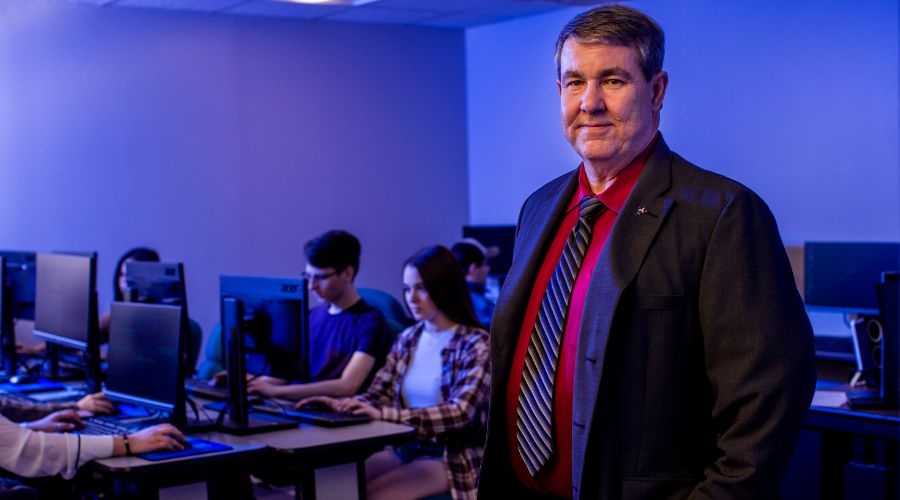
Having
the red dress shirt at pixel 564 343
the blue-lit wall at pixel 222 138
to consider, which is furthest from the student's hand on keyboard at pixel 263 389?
the blue-lit wall at pixel 222 138

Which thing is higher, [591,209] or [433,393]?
[591,209]

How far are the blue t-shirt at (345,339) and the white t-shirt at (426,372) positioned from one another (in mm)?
250

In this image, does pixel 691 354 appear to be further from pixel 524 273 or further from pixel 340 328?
pixel 340 328

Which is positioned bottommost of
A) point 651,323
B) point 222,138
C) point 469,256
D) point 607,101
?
point 651,323

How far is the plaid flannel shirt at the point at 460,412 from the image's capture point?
341cm

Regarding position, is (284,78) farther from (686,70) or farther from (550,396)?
(550,396)

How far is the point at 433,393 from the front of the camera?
145 inches

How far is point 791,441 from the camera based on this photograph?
1.47 metres

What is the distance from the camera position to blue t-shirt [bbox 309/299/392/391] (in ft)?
13.1

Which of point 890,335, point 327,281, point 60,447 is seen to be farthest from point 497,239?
point 60,447

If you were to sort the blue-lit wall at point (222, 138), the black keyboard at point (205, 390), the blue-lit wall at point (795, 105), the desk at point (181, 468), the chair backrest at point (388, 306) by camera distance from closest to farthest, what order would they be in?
the desk at point (181, 468) < the black keyboard at point (205, 390) < the chair backrest at point (388, 306) < the blue-lit wall at point (795, 105) < the blue-lit wall at point (222, 138)

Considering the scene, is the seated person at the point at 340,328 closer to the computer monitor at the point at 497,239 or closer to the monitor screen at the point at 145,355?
the monitor screen at the point at 145,355

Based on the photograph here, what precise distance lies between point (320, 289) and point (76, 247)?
2876mm

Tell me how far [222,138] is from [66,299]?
109 inches
